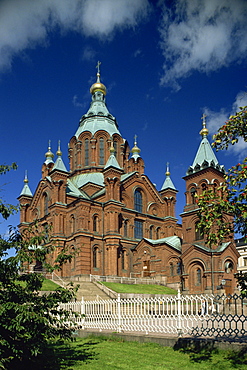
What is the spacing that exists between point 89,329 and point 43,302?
337 inches

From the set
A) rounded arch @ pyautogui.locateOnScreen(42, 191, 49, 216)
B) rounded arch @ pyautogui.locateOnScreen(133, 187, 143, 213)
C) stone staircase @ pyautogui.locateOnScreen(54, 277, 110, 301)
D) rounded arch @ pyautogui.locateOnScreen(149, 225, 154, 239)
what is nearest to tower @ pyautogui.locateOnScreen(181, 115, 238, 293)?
rounded arch @ pyautogui.locateOnScreen(149, 225, 154, 239)

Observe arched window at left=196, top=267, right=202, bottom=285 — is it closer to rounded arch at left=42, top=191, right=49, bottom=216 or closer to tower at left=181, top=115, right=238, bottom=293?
tower at left=181, top=115, right=238, bottom=293

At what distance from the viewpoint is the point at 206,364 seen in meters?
9.45

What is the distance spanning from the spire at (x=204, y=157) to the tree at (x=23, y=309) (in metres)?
33.9

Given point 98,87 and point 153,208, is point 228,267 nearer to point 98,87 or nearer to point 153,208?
point 153,208

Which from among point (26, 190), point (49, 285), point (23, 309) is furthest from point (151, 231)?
point (23, 309)

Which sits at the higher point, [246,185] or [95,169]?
[95,169]

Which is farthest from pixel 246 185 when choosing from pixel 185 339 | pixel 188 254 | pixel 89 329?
pixel 188 254

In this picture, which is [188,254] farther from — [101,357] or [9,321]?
[9,321]

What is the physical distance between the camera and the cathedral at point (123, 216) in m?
38.8

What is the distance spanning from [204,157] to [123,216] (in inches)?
485

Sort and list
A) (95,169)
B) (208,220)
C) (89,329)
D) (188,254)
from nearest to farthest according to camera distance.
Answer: (208,220) < (89,329) < (188,254) < (95,169)

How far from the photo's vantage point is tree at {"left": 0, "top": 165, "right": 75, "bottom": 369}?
731 centimetres

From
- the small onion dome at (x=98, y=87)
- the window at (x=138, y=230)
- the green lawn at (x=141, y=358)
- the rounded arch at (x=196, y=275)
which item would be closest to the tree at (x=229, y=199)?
the green lawn at (x=141, y=358)
